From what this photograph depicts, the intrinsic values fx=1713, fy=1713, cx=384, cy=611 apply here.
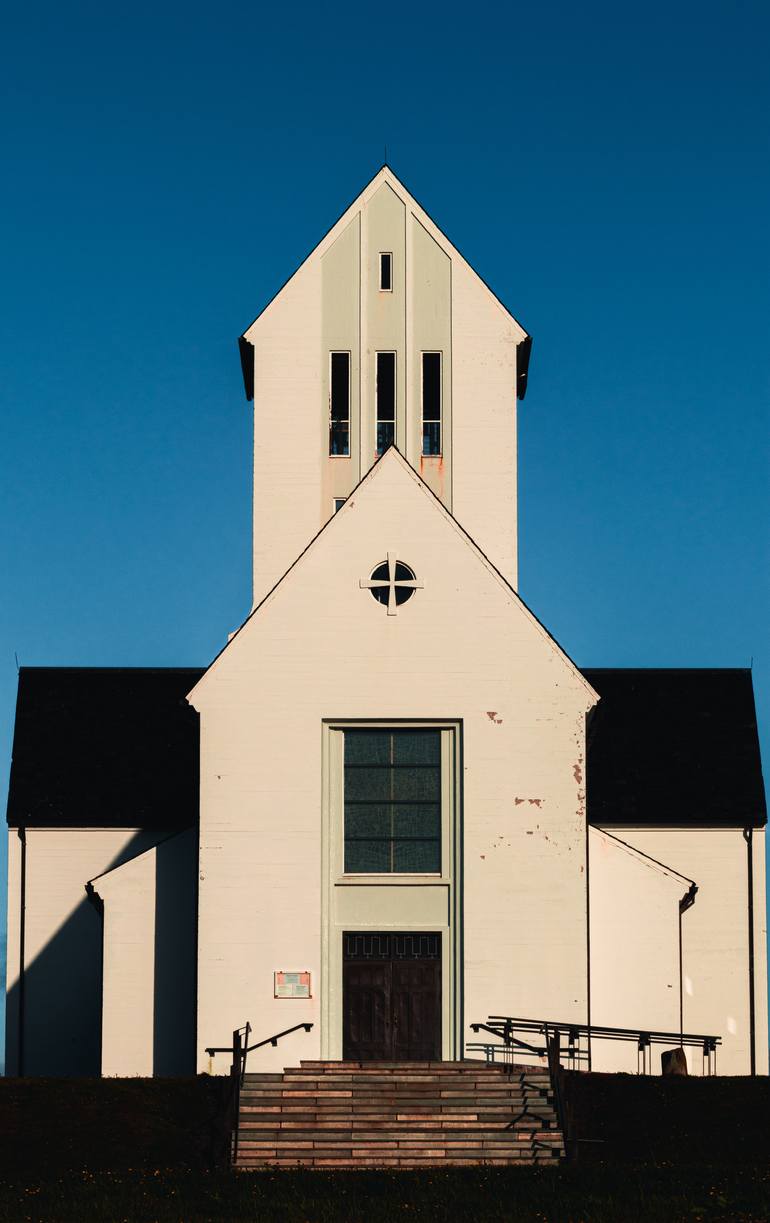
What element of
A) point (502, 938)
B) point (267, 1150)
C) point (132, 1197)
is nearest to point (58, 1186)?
point (132, 1197)

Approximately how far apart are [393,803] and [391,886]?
4.95 feet

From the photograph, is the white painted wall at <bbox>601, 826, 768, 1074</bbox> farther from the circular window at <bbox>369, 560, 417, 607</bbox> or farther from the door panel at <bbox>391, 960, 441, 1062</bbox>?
the circular window at <bbox>369, 560, 417, 607</bbox>

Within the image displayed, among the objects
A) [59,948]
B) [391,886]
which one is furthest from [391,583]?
[59,948]

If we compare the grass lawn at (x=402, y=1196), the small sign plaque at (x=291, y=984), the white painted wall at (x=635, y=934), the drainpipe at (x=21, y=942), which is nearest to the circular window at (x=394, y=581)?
the white painted wall at (x=635, y=934)

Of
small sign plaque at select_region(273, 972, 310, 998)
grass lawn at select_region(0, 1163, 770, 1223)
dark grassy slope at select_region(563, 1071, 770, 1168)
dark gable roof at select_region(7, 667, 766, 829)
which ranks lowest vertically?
grass lawn at select_region(0, 1163, 770, 1223)

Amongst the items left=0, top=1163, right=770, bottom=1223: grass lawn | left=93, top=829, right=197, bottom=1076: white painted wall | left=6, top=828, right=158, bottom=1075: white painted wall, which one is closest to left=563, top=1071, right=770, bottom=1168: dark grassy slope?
left=0, top=1163, right=770, bottom=1223: grass lawn

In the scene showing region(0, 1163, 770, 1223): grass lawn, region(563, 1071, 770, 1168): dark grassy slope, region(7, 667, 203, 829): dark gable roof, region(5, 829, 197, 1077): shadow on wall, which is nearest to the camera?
region(0, 1163, 770, 1223): grass lawn

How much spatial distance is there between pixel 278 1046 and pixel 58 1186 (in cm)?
744

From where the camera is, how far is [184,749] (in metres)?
42.0

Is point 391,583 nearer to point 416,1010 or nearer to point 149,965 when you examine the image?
point 416,1010

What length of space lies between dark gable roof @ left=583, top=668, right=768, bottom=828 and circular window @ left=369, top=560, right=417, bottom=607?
29.8 feet

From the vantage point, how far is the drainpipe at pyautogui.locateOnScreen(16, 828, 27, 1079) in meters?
39.1

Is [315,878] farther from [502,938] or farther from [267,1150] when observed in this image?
[267,1150]

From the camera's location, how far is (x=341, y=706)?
3123 centimetres
